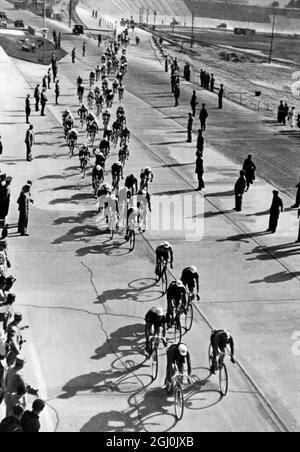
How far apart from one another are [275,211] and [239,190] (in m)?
2.39

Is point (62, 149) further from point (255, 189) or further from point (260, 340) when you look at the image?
point (260, 340)

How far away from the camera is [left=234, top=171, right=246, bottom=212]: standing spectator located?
2384 cm

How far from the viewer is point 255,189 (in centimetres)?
2719

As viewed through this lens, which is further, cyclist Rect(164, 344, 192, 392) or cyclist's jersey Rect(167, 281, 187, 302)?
cyclist's jersey Rect(167, 281, 187, 302)

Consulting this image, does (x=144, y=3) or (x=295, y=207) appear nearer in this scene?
(x=295, y=207)

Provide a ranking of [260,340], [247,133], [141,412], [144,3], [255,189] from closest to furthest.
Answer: [141,412] → [260,340] → [255,189] → [247,133] → [144,3]

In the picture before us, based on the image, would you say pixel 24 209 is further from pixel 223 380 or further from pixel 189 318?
pixel 223 380

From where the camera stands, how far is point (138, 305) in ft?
53.8

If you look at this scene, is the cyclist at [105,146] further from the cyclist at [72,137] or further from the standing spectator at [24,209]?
the standing spectator at [24,209]

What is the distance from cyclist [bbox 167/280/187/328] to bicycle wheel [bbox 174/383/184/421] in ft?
8.64

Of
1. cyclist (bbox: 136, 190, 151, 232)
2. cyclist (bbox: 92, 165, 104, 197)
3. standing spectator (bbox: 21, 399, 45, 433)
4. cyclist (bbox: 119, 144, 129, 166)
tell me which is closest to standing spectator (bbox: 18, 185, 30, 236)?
cyclist (bbox: 136, 190, 151, 232)

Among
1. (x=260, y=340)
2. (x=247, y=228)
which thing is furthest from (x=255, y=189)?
(x=260, y=340)

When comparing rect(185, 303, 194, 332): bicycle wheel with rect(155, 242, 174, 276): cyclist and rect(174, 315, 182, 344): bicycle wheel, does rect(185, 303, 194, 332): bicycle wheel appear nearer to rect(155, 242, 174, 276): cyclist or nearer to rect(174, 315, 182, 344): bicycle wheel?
rect(174, 315, 182, 344): bicycle wheel
